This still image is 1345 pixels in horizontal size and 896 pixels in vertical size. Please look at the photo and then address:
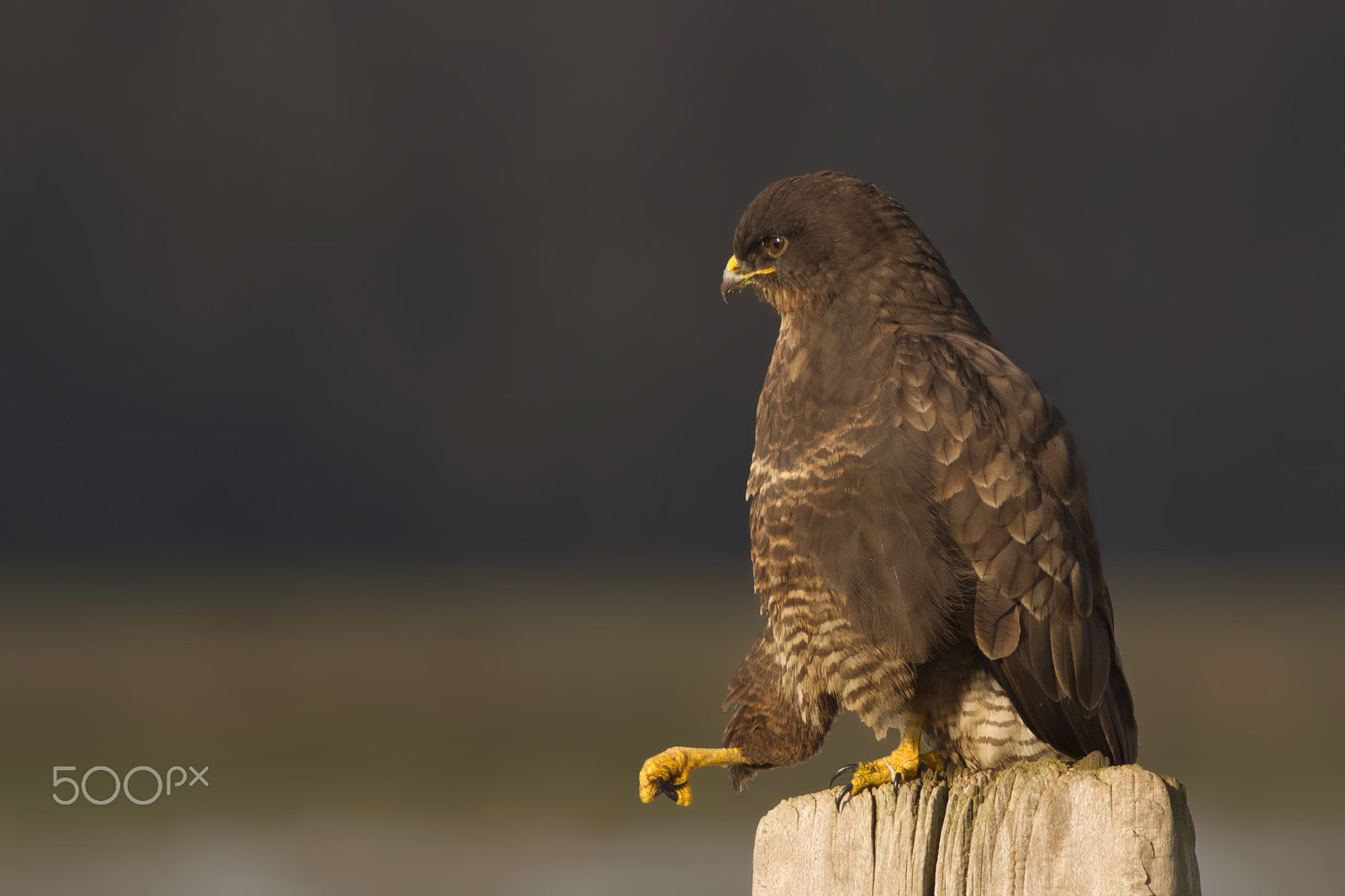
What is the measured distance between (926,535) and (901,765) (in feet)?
1.80

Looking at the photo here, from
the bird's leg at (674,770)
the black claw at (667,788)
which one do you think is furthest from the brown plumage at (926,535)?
the black claw at (667,788)

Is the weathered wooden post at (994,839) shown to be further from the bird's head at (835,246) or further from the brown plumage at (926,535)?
the bird's head at (835,246)

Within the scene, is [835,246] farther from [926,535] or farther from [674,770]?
[674,770]

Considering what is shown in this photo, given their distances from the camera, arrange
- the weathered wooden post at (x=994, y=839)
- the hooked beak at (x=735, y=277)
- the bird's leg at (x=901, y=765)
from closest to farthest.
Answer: the weathered wooden post at (x=994, y=839)
the bird's leg at (x=901, y=765)
the hooked beak at (x=735, y=277)

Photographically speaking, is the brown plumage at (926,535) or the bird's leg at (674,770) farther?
the bird's leg at (674,770)

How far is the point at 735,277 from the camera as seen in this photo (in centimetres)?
353

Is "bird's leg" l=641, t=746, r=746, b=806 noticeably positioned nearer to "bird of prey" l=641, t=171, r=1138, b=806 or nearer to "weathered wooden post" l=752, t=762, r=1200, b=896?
"bird of prey" l=641, t=171, r=1138, b=806

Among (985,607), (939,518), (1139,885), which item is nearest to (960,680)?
(985,607)

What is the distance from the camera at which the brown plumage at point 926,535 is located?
112 inches

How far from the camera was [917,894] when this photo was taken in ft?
7.54

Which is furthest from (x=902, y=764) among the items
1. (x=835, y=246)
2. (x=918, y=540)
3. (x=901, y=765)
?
(x=835, y=246)

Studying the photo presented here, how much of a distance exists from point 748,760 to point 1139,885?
1.35 metres

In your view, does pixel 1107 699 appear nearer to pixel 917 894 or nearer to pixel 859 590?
pixel 859 590

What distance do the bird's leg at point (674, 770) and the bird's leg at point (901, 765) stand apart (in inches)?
16.8
